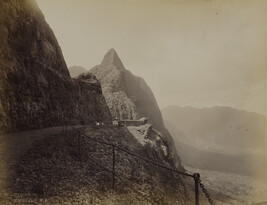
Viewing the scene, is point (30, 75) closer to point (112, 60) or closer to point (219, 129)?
point (112, 60)

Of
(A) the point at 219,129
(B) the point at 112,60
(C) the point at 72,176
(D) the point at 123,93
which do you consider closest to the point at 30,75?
(C) the point at 72,176

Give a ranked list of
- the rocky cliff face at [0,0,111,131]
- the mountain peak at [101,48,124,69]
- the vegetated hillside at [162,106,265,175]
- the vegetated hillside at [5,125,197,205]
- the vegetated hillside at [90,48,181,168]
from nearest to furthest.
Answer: the vegetated hillside at [5,125,197,205], the rocky cliff face at [0,0,111,131], the vegetated hillside at [90,48,181,168], the mountain peak at [101,48,124,69], the vegetated hillside at [162,106,265,175]

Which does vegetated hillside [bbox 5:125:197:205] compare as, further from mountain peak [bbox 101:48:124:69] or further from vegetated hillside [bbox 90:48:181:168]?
mountain peak [bbox 101:48:124:69]

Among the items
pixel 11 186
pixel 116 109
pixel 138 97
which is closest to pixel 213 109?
pixel 138 97

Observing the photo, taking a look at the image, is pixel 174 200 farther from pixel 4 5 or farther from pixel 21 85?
pixel 4 5

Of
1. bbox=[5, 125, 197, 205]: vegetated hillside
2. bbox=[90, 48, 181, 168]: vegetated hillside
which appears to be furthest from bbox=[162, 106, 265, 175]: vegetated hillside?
bbox=[5, 125, 197, 205]: vegetated hillside

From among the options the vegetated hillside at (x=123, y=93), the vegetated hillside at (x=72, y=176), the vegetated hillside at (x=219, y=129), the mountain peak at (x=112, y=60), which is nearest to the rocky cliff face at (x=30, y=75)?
the vegetated hillside at (x=72, y=176)
